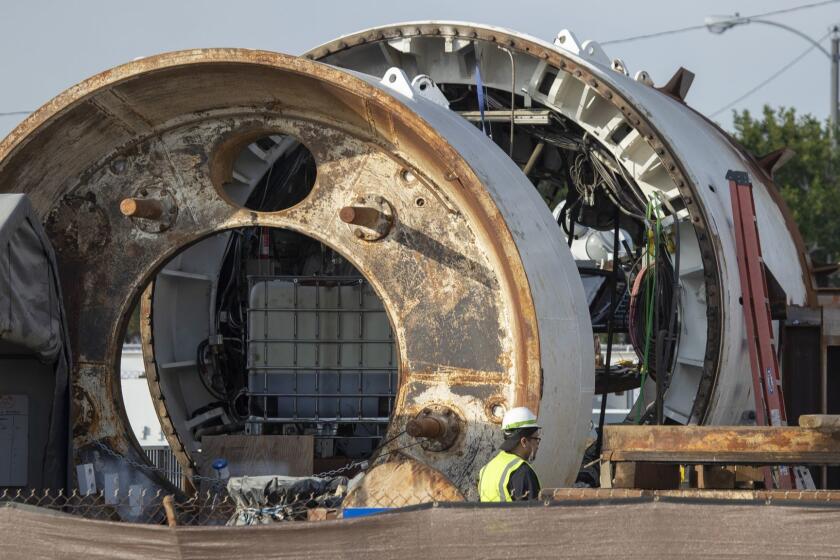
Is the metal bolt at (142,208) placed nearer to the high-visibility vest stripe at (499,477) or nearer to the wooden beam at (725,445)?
the high-visibility vest stripe at (499,477)

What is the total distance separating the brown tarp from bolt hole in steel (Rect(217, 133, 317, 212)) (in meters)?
4.81

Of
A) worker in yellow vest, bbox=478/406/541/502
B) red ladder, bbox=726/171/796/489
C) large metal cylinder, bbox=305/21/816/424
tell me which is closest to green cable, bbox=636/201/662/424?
large metal cylinder, bbox=305/21/816/424

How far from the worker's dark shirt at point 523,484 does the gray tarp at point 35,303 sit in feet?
10.8

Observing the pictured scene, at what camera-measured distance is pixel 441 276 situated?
9.41 meters

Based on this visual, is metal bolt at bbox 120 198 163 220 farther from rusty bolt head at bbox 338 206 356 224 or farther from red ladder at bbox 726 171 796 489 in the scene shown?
red ladder at bbox 726 171 796 489

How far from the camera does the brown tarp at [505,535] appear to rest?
6043 mm

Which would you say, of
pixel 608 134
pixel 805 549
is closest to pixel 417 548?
pixel 805 549

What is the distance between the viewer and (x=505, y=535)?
6254 millimetres

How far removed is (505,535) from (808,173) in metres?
35.2

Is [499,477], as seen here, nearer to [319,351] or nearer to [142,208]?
[142,208]

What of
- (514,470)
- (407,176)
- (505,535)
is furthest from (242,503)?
(505,535)

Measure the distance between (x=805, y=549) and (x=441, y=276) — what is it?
152 inches

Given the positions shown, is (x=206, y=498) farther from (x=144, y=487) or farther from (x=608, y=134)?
(x=608, y=134)

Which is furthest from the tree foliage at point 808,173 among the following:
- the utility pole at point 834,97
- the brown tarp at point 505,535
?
the brown tarp at point 505,535
